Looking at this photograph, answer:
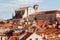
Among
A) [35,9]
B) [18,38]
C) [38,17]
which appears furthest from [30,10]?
[18,38]

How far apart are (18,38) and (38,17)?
269 feet

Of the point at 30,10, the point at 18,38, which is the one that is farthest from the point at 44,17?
the point at 18,38

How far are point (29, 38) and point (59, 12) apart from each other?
81.1m

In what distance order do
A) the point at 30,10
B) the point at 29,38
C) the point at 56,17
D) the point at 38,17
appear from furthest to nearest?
1. the point at 30,10
2. the point at 38,17
3. the point at 56,17
4. the point at 29,38

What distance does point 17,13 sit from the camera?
126312 millimetres

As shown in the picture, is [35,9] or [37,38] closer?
[37,38]

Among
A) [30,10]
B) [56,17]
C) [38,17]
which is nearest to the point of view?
[56,17]

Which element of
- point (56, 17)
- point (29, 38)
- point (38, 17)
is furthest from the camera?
point (38, 17)

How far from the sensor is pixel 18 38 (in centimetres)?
3256

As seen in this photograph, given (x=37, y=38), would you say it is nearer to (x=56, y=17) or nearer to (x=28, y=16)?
(x=56, y=17)

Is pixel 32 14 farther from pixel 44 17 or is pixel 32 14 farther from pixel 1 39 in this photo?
pixel 1 39

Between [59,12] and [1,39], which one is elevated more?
[1,39]

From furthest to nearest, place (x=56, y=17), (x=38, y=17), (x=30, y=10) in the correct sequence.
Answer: (x=30, y=10)
(x=38, y=17)
(x=56, y=17)

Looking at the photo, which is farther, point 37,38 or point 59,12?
point 59,12
